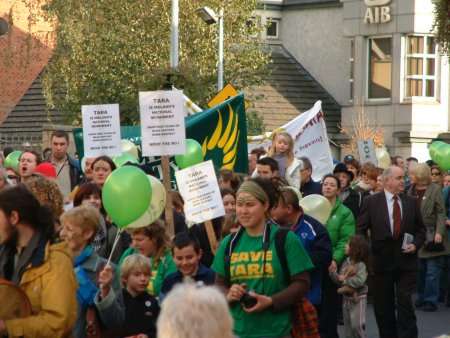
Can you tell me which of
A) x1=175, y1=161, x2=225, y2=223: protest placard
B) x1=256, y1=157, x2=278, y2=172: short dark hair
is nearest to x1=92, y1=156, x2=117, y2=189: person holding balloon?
x1=175, y1=161, x2=225, y2=223: protest placard

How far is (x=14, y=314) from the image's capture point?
694 centimetres

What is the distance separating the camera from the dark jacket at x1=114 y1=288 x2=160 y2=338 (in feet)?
28.7

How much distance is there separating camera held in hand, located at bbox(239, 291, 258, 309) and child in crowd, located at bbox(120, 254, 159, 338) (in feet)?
2.34

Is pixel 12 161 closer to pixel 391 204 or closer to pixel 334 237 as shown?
pixel 334 237

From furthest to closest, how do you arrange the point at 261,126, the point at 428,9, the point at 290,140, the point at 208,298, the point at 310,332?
the point at 428,9
the point at 261,126
the point at 290,140
the point at 310,332
the point at 208,298

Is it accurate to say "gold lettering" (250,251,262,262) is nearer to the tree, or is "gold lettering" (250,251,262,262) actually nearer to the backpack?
the backpack

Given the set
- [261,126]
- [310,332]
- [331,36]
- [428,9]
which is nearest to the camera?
[310,332]

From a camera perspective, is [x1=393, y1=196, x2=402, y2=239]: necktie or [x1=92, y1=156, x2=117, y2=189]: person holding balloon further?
[x1=393, y1=196, x2=402, y2=239]: necktie

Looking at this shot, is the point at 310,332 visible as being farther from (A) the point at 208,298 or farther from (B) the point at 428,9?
(B) the point at 428,9

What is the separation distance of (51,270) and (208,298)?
2396 mm

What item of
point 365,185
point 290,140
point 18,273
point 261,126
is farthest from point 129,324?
point 261,126

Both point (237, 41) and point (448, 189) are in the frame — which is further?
point (237, 41)

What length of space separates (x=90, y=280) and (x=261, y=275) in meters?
1.01

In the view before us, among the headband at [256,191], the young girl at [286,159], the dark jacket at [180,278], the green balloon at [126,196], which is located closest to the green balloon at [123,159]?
the young girl at [286,159]
